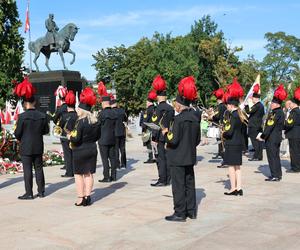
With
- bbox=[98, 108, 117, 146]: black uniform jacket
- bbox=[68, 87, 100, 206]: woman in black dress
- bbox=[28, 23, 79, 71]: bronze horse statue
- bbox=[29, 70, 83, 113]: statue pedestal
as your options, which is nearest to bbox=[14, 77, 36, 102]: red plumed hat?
bbox=[68, 87, 100, 206]: woman in black dress

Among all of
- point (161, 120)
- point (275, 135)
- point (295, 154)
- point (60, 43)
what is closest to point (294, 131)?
point (295, 154)

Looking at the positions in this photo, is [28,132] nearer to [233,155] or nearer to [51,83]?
[233,155]

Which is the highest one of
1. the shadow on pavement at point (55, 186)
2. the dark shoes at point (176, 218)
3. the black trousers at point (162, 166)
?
the black trousers at point (162, 166)

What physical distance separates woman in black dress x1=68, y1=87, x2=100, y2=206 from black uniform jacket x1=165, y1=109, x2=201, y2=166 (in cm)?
157

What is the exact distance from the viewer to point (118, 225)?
6.91 metres

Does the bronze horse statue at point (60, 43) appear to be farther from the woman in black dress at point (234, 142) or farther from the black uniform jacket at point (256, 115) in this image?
the woman in black dress at point (234, 142)

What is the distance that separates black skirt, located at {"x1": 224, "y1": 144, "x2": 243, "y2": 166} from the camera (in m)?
8.92

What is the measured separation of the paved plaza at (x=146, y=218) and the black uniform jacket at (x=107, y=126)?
0.94m

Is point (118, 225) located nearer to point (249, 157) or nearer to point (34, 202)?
point (34, 202)

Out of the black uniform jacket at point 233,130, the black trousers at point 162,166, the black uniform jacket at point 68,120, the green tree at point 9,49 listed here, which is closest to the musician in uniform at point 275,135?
the black uniform jacket at point 233,130

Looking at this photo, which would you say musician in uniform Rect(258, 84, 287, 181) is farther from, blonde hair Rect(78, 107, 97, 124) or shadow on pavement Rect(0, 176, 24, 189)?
shadow on pavement Rect(0, 176, 24, 189)

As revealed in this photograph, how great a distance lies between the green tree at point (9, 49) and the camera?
1479cm

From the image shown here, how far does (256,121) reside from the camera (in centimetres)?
1579

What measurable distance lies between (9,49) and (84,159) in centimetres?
798
